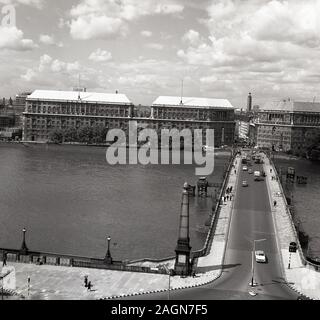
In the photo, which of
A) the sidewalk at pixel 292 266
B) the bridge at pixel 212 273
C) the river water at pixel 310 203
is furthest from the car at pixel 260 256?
the river water at pixel 310 203

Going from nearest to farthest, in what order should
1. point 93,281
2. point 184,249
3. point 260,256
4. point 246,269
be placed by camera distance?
point 93,281
point 184,249
point 246,269
point 260,256

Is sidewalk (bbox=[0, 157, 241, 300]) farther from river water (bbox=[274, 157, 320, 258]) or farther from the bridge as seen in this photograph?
river water (bbox=[274, 157, 320, 258])

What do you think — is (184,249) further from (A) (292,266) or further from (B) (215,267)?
(A) (292,266)

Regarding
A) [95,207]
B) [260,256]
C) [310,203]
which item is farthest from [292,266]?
[310,203]

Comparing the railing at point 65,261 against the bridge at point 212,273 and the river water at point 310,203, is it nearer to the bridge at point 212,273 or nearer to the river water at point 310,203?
the bridge at point 212,273
